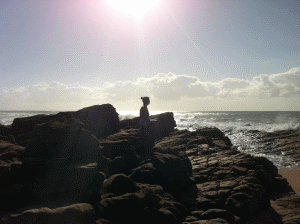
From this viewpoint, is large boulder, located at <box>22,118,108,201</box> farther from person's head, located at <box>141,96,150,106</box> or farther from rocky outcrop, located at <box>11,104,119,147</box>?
person's head, located at <box>141,96,150,106</box>

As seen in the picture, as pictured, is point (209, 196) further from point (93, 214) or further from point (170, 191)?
point (93, 214)

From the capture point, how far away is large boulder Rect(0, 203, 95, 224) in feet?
12.5

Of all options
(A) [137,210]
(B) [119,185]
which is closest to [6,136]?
(B) [119,185]

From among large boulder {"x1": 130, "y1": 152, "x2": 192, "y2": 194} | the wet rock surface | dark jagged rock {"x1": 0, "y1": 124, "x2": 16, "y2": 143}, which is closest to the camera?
large boulder {"x1": 130, "y1": 152, "x2": 192, "y2": 194}

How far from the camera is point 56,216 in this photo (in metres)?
3.99

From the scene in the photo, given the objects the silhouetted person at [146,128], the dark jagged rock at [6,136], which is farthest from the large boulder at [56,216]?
the silhouetted person at [146,128]

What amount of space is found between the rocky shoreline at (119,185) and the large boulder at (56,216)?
Result: 2cm

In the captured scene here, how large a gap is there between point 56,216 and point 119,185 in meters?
2.01

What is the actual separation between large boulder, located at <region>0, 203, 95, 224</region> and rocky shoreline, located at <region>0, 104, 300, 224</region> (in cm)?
2

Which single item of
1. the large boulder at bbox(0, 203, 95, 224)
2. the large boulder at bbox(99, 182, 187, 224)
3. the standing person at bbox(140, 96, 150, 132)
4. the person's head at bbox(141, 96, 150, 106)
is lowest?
the large boulder at bbox(99, 182, 187, 224)

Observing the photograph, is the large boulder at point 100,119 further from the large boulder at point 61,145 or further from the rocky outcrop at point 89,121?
the large boulder at point 61,145

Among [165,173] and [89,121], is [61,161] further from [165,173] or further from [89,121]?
[89,121]

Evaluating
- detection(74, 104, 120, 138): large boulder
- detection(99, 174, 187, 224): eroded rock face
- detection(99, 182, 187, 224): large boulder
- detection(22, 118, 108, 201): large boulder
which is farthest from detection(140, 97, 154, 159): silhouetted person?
detection(99, 182, 187, 224): large boulder

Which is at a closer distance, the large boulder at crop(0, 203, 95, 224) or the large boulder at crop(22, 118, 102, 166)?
the large boulder at crop(0, 203, 95, 224)
